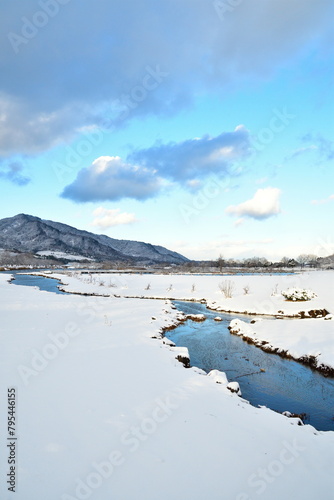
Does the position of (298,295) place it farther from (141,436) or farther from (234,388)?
(141,436)

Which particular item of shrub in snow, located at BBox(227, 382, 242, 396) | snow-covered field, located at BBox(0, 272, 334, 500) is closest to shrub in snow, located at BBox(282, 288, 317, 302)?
snow-covered field, located at BBox(0, 272, 334, 500)

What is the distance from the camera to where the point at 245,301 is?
27.0m

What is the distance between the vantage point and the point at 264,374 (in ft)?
36.4

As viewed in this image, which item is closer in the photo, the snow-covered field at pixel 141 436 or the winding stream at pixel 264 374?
the snow-covered field at pixel 141 436

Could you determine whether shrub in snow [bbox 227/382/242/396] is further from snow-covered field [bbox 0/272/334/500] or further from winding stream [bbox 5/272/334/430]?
winding stream [bbox 5/272/334/430]

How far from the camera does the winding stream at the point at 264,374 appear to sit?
8477 mm

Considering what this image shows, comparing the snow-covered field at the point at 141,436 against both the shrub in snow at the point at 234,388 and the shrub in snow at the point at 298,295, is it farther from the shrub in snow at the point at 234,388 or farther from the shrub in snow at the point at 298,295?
the shrub in snow at the point at 298,295

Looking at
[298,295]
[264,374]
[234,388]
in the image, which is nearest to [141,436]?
[234,388]

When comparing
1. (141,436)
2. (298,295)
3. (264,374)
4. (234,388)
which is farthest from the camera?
(298,295)

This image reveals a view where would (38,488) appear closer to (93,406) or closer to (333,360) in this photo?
(93,406)

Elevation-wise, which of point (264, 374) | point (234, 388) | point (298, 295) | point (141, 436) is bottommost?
point (264, 374)

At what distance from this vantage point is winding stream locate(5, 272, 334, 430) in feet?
27.8

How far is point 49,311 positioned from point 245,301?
58.5 feet

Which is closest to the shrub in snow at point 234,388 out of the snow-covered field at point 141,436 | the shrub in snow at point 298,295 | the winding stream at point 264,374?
the snow-covered field at point 141,436
